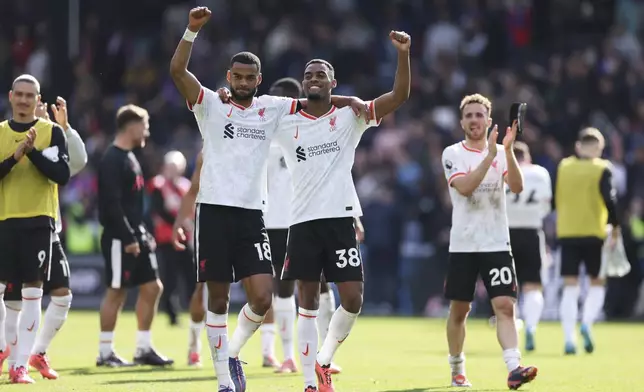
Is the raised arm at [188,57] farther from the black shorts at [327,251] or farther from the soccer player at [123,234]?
the soccer player at [123,234]

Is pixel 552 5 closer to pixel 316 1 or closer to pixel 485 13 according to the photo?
pixel 485 13

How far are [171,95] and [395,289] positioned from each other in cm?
889

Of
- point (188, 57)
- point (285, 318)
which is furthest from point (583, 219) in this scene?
point (188, 57)

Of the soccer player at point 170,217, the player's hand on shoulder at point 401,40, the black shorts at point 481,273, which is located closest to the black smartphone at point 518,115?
the black shorts at point 481,273

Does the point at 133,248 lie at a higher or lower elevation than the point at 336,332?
higher

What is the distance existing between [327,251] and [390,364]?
455cm

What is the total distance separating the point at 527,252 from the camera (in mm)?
17266

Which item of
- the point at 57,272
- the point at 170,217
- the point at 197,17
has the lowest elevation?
the point at 57,272

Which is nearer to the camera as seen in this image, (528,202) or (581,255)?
(528,202)

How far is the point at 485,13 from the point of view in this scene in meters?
30.2

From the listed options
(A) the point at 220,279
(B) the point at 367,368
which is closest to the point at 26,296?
(A) the point at 220,279

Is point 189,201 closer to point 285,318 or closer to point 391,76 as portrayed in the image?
point 285,318

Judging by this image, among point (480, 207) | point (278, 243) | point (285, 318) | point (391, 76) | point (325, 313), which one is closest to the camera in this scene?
point (480, 207)

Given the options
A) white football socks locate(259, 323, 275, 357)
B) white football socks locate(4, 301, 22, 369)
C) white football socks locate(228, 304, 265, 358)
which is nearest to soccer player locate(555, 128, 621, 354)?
white football socks locate(259, 323, 275, 357)
